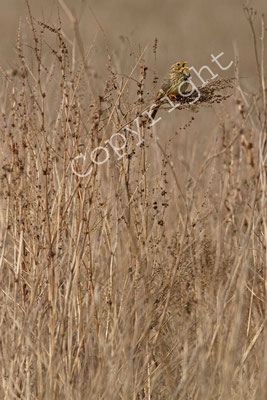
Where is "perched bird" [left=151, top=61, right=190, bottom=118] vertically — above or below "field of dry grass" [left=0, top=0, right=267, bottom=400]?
above

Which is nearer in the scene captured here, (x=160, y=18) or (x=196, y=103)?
(x=196, y=103)

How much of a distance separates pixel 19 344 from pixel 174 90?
1.19 meters

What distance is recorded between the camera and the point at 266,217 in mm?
2018

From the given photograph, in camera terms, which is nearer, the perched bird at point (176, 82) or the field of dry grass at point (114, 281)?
the field of dry grass at point (114, 281)

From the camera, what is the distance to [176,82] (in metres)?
2.51

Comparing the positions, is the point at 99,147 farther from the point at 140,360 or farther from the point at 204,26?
the point at 204,26

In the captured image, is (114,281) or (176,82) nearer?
(114,281)

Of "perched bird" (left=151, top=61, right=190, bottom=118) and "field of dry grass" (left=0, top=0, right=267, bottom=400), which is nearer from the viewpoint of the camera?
"field of dry grass" (left=0, top=0, right=267, bottom=400)

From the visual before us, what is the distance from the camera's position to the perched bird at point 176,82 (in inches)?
93.9

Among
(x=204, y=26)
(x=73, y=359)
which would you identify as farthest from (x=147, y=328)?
(x=204, y=26)

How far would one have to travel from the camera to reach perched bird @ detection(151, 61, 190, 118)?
239cm

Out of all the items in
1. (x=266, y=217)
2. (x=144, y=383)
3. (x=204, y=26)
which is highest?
(x=204, y=26)

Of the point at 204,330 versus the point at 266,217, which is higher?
the point at 266,217

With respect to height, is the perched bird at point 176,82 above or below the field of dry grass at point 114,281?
above
